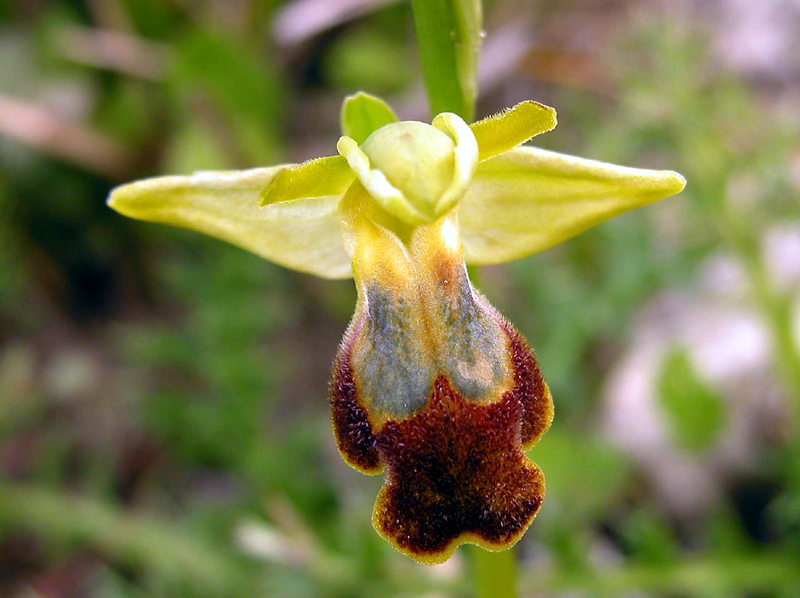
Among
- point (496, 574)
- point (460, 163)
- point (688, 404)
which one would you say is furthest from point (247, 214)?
point (688, 404)

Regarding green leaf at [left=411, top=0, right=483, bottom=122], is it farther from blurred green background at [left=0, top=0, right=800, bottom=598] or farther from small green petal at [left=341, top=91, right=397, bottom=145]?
blurred green background at [left=0, top=0, right=800, bottom=598]

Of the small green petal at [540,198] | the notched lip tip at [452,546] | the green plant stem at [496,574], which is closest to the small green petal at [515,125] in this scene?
the small green petal at [540,198]

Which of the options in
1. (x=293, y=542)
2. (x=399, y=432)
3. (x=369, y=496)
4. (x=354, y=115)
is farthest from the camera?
(x=369, y=496)

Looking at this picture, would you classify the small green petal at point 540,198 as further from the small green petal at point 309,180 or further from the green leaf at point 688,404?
the green leaf at point 688,404

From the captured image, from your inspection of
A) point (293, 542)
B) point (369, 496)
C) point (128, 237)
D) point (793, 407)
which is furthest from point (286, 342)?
point (793, 407)

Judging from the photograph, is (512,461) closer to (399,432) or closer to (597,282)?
(399,432)

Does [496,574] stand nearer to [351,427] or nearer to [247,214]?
[351,427]
